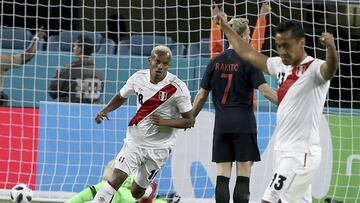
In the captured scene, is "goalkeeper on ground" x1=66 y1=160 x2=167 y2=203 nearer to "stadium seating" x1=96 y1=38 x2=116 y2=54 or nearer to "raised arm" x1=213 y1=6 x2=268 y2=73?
"raised arm" x1=213 y1=6 x2=268 y2=73

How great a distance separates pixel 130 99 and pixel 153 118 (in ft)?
11.5

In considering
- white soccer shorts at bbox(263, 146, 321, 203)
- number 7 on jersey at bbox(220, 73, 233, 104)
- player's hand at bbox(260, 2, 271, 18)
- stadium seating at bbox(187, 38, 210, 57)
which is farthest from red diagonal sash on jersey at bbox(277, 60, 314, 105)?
stadium seating at bbox(187, 38, 210, 57)

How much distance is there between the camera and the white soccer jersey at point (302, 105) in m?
6.38

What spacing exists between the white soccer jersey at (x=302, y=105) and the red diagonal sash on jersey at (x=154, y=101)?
2523mm

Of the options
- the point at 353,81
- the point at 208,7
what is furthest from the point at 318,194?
the point at 208,7

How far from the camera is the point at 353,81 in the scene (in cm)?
1243

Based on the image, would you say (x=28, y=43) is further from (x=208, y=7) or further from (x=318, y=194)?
(x=318, y=194)

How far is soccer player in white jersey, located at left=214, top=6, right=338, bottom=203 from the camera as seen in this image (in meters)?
6.32

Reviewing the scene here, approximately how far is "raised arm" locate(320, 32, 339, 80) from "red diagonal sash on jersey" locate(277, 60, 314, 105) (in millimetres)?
169

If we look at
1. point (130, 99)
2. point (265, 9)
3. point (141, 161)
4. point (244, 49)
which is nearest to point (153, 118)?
point (141, 161)

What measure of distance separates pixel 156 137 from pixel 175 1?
443 centimetres

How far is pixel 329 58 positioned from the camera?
6.07 meters

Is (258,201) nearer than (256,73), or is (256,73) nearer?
(256,73)

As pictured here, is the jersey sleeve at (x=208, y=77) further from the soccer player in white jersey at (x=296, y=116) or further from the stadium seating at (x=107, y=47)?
the stadium seating at (x=107, y=47)
